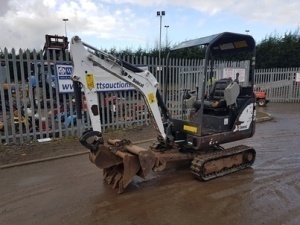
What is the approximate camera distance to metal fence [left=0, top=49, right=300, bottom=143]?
23.4 ft

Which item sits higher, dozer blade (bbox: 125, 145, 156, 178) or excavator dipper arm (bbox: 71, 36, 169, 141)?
excavator dipper arm (bbox: 71, 36, 169, 141)

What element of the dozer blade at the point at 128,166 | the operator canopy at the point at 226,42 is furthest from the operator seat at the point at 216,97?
the dozer blade at the point at 128,166

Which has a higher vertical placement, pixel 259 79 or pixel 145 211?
pixel 259 79

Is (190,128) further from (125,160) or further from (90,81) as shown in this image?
(90,81)

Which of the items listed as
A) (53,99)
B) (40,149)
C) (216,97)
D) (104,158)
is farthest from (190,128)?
(53,99)

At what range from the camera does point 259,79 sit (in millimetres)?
18938

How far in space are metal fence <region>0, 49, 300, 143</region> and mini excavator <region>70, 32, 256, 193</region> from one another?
2.81 ft

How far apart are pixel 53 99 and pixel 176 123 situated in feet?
13.9

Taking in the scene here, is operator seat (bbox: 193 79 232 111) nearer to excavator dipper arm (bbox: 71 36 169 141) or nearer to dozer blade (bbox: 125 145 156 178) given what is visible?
excavator dipper arm (bbox: 71 36 169 141)

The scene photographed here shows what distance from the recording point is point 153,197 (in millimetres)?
4336

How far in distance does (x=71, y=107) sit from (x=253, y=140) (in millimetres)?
5406

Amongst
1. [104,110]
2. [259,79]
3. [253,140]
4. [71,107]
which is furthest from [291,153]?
[259,79]

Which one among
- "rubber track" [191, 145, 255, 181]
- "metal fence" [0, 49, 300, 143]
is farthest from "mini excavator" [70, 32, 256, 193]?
"metal fence" [0, 49, 300, 143]

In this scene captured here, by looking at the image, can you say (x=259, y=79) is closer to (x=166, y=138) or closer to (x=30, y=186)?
(x=166, y=138)
